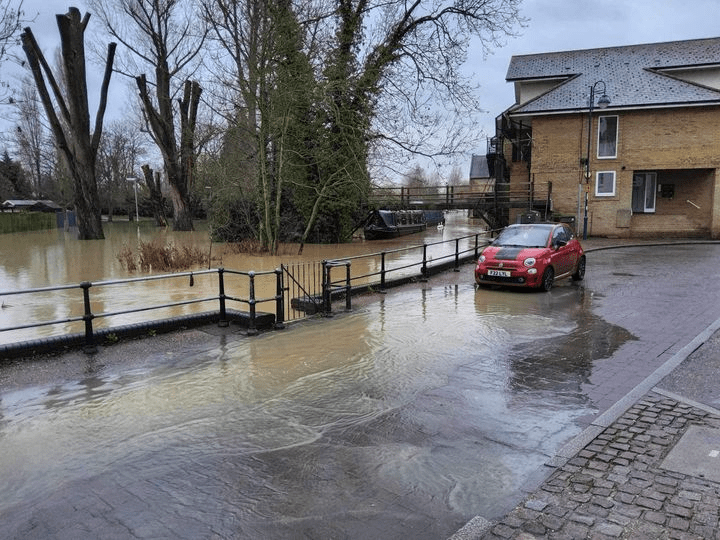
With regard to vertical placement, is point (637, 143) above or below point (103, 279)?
above

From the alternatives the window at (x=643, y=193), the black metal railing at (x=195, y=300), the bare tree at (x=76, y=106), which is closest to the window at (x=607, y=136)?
the window at (x=643, y=193)

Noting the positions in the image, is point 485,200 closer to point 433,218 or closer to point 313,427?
point 433,218

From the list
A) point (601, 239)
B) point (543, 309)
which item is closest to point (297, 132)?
point (543, 309)

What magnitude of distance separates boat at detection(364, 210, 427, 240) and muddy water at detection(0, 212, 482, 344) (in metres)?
1.67

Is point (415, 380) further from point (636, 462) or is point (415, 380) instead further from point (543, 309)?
point (543, 309)

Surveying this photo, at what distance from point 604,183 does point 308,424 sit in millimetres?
26176

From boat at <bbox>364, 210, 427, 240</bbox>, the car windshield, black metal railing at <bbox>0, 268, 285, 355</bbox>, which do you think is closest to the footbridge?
boat at <bbox>364, 210, 427, 240</bbox>

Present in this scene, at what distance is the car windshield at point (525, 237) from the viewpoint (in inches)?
512

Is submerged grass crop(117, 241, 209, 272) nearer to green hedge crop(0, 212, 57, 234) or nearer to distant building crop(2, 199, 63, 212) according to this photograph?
Result: green hedge crop(0, 212, 57, 234)

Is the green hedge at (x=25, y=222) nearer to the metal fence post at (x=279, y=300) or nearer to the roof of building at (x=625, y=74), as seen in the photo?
the roof of building at (x=625, y=74)

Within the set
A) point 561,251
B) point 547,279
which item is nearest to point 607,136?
point 561,251

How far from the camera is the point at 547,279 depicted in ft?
40.8

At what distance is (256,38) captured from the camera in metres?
21.3

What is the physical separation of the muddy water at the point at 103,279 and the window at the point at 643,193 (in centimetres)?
1004
